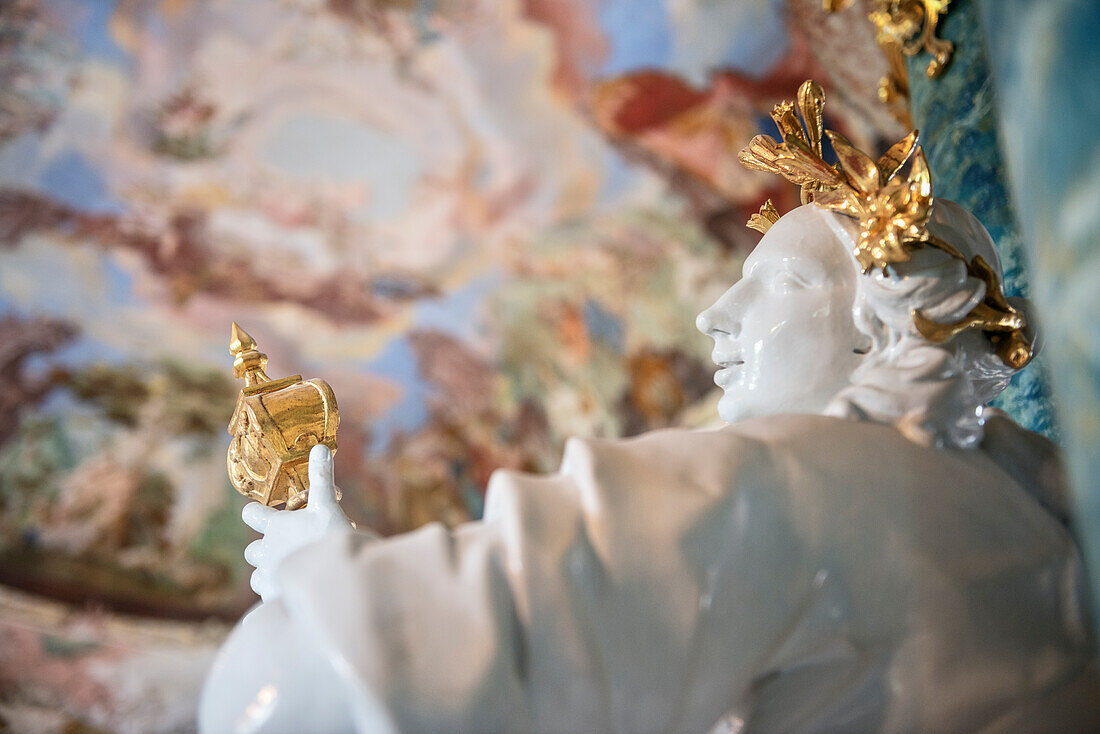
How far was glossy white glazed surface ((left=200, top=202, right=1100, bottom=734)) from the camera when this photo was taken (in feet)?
3.43

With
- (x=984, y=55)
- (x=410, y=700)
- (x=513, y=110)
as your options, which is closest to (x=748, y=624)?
(x=410, y=700)

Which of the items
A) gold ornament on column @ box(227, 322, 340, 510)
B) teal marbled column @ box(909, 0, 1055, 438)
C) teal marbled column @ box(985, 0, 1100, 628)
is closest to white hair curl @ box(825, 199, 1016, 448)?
teal marbled column @ box(985, 0, 1100, 628)

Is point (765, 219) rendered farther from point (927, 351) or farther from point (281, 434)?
point (281, 434)

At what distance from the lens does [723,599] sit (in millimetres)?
1127

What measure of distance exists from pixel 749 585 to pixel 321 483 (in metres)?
0.70

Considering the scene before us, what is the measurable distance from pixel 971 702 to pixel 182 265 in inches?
318

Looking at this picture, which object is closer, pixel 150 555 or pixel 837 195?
pixel 837 195

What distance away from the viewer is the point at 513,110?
8.13 metres

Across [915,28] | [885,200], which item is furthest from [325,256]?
[885,200]

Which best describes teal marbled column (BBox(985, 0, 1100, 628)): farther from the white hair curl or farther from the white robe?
the white hair curl

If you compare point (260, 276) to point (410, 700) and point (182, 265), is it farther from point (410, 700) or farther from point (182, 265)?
point (410, 700)

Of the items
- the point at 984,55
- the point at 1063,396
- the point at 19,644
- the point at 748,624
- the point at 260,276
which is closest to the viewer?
the point at 1063,396

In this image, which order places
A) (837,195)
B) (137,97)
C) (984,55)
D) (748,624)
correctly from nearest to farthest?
(748,624) → (837,195) → (984,55) → (137,97)

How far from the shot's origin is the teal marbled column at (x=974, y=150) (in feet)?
7.28
